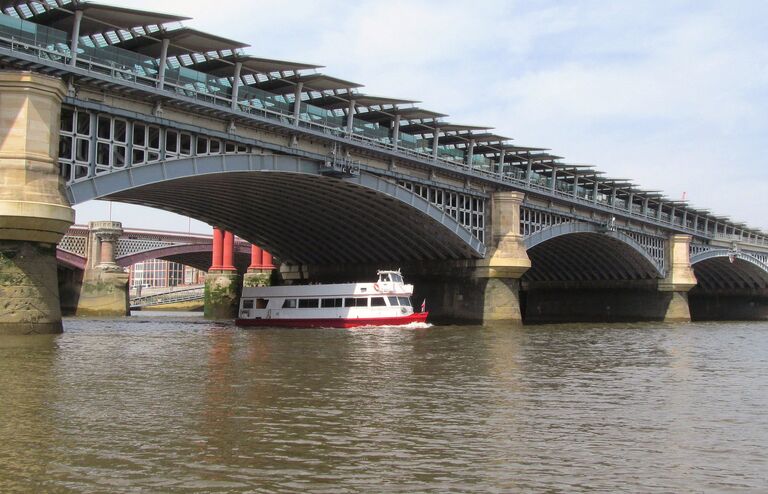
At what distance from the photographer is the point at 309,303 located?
55812mm

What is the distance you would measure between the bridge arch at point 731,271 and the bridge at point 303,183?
4.58ft

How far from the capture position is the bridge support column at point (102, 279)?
255 feet

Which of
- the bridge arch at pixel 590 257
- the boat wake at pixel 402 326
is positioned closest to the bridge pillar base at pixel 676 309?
the bridge arch at pixel 590 257

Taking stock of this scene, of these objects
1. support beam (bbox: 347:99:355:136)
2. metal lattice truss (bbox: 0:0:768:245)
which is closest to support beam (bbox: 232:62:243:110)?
metal lattice truss (bbox: 0:0:768:245)

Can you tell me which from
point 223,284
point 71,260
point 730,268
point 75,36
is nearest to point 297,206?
point 75,36

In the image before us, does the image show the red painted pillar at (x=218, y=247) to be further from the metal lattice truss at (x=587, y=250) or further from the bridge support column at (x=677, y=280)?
the bridge support column at (x=677, y=280)

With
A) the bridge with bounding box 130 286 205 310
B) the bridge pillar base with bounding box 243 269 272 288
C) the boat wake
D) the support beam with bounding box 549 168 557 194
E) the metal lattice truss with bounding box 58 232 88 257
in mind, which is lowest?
the boat wake

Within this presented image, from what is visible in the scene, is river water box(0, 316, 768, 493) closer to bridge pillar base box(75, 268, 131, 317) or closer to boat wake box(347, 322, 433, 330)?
boat wake box(347, 322, 433, 330)

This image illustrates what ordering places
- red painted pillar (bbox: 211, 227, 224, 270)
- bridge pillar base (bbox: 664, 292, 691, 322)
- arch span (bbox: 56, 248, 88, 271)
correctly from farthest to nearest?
red painted pillar (bbox: 211, 227, 224, 270) < bridge pillar base (bbox: 664, 292, 691, 322) < arch span (bbox: 56, 248, 88, 271)

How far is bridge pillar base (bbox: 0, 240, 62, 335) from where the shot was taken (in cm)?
3070

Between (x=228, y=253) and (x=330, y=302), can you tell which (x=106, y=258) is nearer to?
(x=228, y=253)

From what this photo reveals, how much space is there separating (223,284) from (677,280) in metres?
44.8

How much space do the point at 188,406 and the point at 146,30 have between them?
23.7 metres

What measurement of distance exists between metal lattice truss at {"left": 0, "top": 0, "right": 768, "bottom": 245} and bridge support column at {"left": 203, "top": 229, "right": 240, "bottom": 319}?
32978 mm
